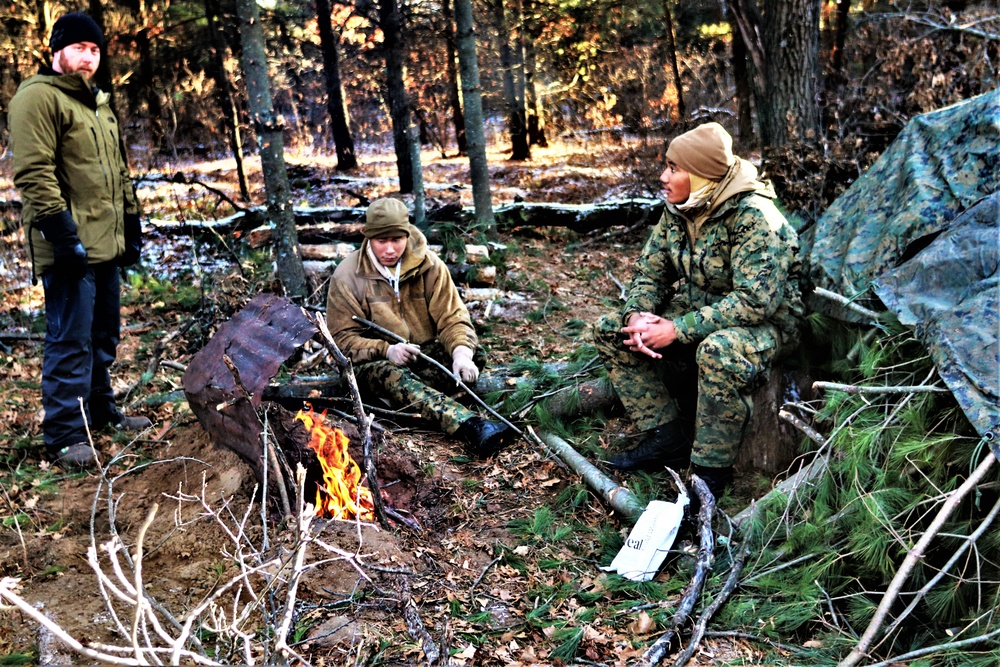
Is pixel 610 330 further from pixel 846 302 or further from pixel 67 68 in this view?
pixel 67 68

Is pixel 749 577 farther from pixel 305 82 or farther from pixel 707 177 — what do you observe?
pixel 305 82

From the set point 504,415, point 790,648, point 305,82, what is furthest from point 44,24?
point 790,648

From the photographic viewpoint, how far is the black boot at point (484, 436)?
15.0 ft

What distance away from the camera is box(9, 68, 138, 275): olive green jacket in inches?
170

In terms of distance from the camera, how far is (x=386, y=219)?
484 centimetres

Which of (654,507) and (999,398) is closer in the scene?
(999,398)

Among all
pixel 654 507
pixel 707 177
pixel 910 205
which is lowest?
pixel 654 507

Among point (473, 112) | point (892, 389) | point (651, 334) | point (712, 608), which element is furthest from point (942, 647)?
point (473, 112)

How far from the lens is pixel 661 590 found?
11.0 ft

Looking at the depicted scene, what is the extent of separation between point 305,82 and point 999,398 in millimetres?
18473

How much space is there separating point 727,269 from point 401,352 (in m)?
2.13

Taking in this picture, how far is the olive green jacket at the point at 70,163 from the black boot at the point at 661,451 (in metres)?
3.60

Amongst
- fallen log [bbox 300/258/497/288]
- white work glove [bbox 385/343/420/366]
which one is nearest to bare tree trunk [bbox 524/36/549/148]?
fallen log [bbox 300/258/497/288]

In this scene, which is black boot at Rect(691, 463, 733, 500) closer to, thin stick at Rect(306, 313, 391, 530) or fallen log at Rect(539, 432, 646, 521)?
fallen log at Rect(539, 432, 646, 521)
